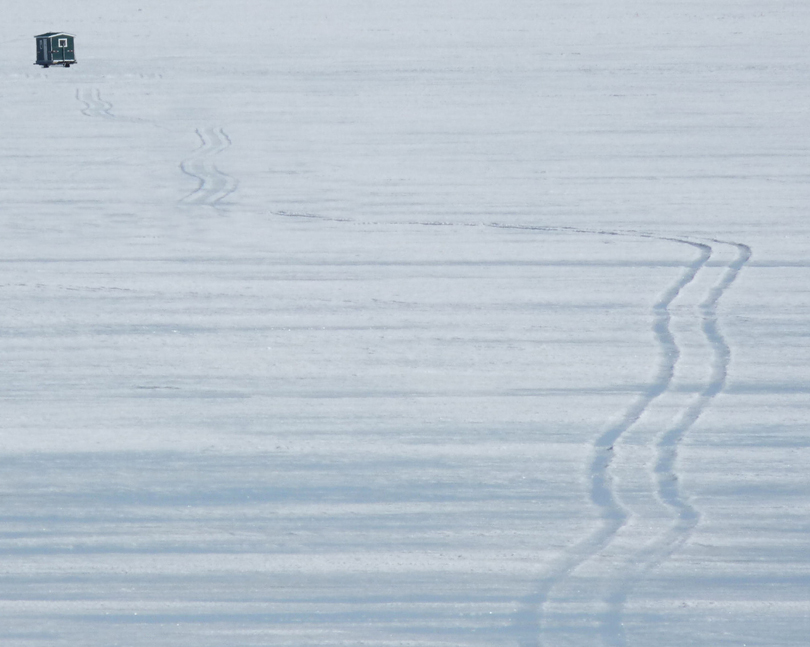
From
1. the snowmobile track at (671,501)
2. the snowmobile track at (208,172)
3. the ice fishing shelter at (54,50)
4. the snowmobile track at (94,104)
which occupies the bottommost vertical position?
the snowmobile track at (671,501)

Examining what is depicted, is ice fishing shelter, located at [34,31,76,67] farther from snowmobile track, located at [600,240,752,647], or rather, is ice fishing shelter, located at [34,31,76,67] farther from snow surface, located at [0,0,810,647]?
snowmobile track, located at [600,240,752,647]

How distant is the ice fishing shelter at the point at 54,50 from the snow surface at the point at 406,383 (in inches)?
178

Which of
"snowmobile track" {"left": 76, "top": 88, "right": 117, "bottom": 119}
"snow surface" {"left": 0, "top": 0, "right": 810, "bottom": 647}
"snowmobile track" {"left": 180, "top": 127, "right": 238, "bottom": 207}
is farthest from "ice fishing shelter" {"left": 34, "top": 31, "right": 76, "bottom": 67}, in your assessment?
"snowmobile track" {"left": 180, "top": 127, "right": 238, "bottom": 207}

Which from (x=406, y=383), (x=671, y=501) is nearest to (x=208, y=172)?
(x=406, y=383)

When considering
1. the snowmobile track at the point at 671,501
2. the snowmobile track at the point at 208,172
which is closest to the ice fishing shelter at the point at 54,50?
the snowmobile track at the point at 208,172

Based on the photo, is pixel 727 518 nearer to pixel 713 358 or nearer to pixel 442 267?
pixel 713 358

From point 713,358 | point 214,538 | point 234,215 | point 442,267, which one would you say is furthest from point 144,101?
point 214,538

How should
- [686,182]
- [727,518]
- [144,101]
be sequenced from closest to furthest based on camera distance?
1. [727,518]
2. [686,182]
3. [144,101]

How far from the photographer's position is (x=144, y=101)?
13.1 m

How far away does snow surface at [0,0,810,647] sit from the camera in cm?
342

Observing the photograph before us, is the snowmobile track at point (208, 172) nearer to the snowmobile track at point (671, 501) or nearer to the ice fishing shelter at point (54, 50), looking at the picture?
the snowmobile track at point (671, 501)

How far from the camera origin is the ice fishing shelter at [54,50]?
624 inches

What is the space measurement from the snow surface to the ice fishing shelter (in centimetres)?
452

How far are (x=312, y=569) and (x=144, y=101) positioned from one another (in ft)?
33.1
